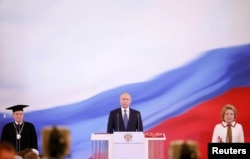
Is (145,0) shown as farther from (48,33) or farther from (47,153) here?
(47,153)

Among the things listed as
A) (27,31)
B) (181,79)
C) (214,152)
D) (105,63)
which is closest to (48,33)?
(27,31)

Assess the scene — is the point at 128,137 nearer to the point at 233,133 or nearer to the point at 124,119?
the point at 124,119

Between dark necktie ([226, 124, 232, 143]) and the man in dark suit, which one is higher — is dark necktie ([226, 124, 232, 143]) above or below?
below

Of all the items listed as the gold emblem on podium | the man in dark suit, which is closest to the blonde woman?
the man in dark suit

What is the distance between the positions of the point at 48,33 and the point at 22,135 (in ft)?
7.42

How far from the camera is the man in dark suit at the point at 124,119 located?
9.27 metres

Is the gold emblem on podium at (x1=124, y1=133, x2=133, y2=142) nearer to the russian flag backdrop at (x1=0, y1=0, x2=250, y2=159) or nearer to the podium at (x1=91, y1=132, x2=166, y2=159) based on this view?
the podium at (x1=91, y1=132, x2=166, y2=159)

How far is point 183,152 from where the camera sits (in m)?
2.36

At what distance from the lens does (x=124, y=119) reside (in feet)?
30.7

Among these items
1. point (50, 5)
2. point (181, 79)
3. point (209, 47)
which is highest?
point (50, 5)

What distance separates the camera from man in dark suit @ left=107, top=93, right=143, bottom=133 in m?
9.27

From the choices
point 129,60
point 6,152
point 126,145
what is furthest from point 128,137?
point 6,152

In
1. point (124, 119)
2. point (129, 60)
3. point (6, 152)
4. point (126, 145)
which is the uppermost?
point (129, 60)

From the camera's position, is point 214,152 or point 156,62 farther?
point 156,62
